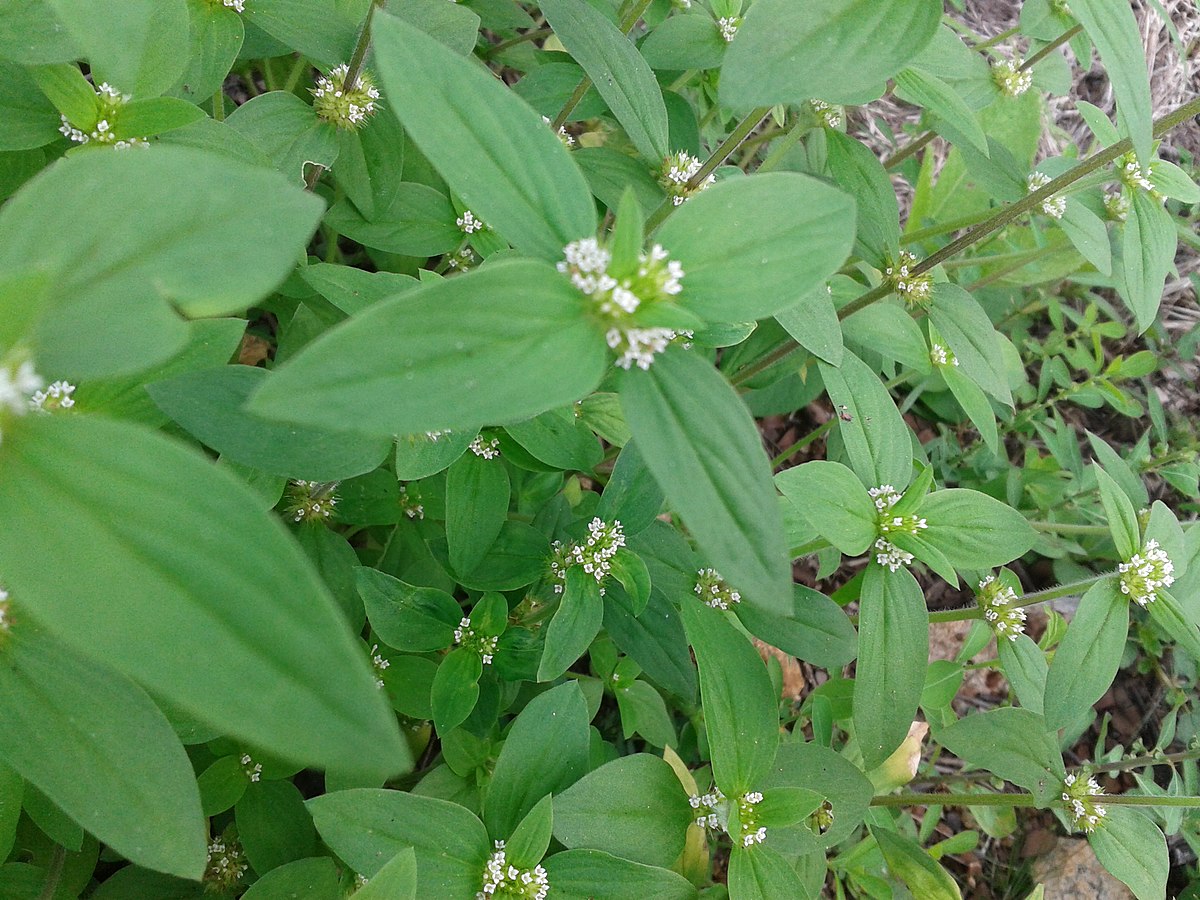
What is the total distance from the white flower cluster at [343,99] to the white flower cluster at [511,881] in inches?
83.6

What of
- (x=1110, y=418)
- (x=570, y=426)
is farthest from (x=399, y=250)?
(x=1110, y=418)

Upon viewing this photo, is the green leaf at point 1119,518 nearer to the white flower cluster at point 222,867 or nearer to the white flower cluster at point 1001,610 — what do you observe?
the white flower cluster at point 1001,610

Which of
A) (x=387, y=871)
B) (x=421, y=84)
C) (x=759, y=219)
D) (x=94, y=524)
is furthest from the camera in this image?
(x=387, y=871)

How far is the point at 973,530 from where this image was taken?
8.00ft

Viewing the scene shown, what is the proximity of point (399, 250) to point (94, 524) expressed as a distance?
69.6 inches

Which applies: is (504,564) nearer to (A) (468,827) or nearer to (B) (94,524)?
(A) (468,827)

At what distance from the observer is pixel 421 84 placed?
1.43 meters

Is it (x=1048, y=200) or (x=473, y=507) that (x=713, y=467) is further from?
(x=1048, y=200)

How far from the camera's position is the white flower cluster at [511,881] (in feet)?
6.76

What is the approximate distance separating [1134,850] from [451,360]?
8.60 feet

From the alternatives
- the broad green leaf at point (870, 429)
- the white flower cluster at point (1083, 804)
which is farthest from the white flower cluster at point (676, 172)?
the white flower cluster at point (1083, 804)

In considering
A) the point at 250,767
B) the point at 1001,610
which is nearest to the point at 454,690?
the point at 250,767

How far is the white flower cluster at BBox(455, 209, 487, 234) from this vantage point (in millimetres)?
2689

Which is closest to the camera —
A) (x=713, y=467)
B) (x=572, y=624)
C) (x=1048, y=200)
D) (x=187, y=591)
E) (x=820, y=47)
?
(x=187, y=591)
